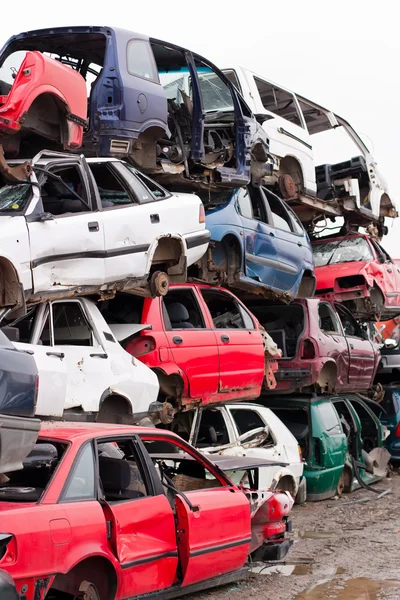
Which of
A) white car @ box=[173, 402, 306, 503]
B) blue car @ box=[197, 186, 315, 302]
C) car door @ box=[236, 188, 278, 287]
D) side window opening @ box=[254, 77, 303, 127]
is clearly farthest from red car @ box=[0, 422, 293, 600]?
side window opening @ box=[254, 77, 303, 127]

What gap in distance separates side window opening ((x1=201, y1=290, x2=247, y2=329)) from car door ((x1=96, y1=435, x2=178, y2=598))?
5125 mm

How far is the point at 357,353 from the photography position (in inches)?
579

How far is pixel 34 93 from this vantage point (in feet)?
28.3

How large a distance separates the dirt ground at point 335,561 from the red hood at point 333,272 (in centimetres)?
497

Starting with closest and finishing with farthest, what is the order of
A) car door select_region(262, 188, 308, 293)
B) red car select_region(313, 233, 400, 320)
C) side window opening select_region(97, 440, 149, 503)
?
side window opening select_region(97, 440, 149, 503)
car door select_region(262, 188, 308, 293)
red car select_region(313, 233, 400, 320)

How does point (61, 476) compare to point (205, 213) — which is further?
point (205, 213)

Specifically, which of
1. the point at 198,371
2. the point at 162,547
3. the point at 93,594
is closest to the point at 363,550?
the point at 198,371

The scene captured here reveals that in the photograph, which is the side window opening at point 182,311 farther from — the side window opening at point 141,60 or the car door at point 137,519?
the car door at point 137,519

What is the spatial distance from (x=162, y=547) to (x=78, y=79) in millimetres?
5067

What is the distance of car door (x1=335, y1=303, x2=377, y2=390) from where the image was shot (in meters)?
14.5

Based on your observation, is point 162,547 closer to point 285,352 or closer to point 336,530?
point 336,530

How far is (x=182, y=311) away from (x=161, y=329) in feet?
2.17

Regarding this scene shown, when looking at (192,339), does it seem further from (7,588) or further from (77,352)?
(7,588)

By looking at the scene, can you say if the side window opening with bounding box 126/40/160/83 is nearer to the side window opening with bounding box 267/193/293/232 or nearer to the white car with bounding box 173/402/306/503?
the side window opening with bounding box 267/193/293/232
